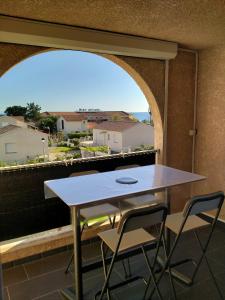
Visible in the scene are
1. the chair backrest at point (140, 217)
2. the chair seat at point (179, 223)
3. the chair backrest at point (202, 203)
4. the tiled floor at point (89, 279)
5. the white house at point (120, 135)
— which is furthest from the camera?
the white house at point (120, 135)

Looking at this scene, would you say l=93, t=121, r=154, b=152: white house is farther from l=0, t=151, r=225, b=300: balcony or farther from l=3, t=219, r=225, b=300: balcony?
l=3, t=219, r=225, b=300: balcony

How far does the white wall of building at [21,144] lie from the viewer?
252 centimetres

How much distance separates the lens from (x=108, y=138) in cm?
323

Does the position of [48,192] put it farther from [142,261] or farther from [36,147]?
[142,261]

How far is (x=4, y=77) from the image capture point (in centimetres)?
249

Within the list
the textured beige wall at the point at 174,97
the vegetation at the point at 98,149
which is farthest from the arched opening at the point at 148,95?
the vegetation at the point at 98,149

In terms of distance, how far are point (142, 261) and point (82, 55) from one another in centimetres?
245

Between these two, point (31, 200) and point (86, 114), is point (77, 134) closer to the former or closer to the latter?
point (86, 114)

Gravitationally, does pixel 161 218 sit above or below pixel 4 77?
below

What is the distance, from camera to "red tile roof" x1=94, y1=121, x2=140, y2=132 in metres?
3.17

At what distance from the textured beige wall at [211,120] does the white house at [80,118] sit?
1.23m

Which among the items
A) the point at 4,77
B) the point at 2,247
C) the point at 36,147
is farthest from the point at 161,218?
the point at 4,77

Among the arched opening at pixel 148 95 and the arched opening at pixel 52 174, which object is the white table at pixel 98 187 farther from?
the arched opening at pixel 148 95

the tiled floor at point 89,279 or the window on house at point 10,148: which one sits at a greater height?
the window on house at point 10,148
